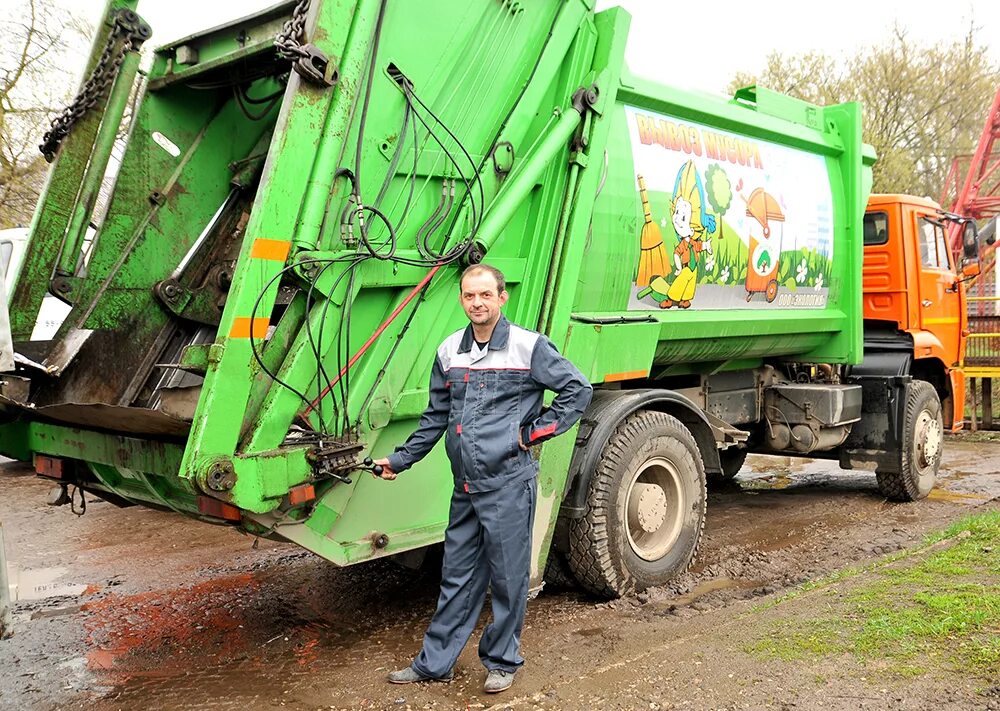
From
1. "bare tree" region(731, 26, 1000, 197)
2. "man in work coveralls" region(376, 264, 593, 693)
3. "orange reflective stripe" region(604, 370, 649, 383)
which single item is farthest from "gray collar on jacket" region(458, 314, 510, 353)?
"bare tree" region(731, 26, 1000, 197)

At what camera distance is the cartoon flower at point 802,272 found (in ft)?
19.4

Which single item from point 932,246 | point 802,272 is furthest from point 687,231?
point 932,246

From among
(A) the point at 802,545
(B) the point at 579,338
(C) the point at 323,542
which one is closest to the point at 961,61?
(A) the point at 802,545

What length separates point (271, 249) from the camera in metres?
3.08

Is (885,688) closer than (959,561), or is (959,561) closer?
(885,688)

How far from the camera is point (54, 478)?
Answer: 420 cm

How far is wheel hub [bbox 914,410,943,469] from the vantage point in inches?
273

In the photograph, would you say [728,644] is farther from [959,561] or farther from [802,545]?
[802,545]

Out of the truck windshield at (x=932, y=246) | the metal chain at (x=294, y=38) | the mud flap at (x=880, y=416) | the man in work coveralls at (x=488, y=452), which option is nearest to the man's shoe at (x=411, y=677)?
the man in work coveralls at (x=488, y=452)

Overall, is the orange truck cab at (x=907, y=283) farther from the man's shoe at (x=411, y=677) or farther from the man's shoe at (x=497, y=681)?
the man's shoe at (x=411, y=677)

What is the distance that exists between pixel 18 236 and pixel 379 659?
6.07 m

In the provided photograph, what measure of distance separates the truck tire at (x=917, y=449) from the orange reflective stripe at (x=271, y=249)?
5.23m

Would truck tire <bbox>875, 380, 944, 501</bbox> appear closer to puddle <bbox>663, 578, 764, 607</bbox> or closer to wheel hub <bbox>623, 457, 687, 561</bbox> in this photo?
puddle <bbox>663, 578, 764, 607</bbox>

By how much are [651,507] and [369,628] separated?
150cm
